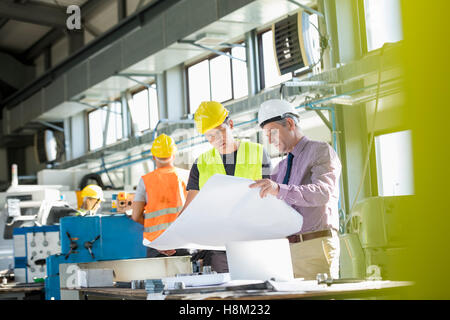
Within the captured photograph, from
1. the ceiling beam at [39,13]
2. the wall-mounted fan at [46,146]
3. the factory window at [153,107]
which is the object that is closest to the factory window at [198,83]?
the factory window at [153,107]

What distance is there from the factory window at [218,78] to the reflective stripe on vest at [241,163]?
4558mm

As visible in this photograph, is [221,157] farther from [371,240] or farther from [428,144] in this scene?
[428,144]

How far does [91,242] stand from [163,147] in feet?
2.43

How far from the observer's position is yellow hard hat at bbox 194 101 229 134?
2393 millimetres

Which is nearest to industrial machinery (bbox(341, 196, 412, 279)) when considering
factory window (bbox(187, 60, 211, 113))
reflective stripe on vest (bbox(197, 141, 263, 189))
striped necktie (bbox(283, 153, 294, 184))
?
reflective stripe on vest (bbox(197, 141, 263, 189))

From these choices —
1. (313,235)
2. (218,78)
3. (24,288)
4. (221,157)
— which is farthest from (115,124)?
(313,235)

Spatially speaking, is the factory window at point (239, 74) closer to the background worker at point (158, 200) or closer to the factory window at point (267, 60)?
the factory window at point (267, 60)

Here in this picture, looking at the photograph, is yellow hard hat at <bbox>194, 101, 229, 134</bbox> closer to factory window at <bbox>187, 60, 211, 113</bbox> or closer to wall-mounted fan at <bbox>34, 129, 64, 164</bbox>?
factory window at <bbox>187, 60, 211, 113</bbox>

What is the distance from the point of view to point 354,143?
16.6 feet

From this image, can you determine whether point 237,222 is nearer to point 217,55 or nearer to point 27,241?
point 27,241

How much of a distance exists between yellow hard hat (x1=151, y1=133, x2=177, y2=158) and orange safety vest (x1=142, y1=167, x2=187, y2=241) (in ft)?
0.34

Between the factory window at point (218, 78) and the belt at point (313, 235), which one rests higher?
the factory window at point (218, 78)

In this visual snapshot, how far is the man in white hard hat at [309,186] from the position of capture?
6.00 feet
